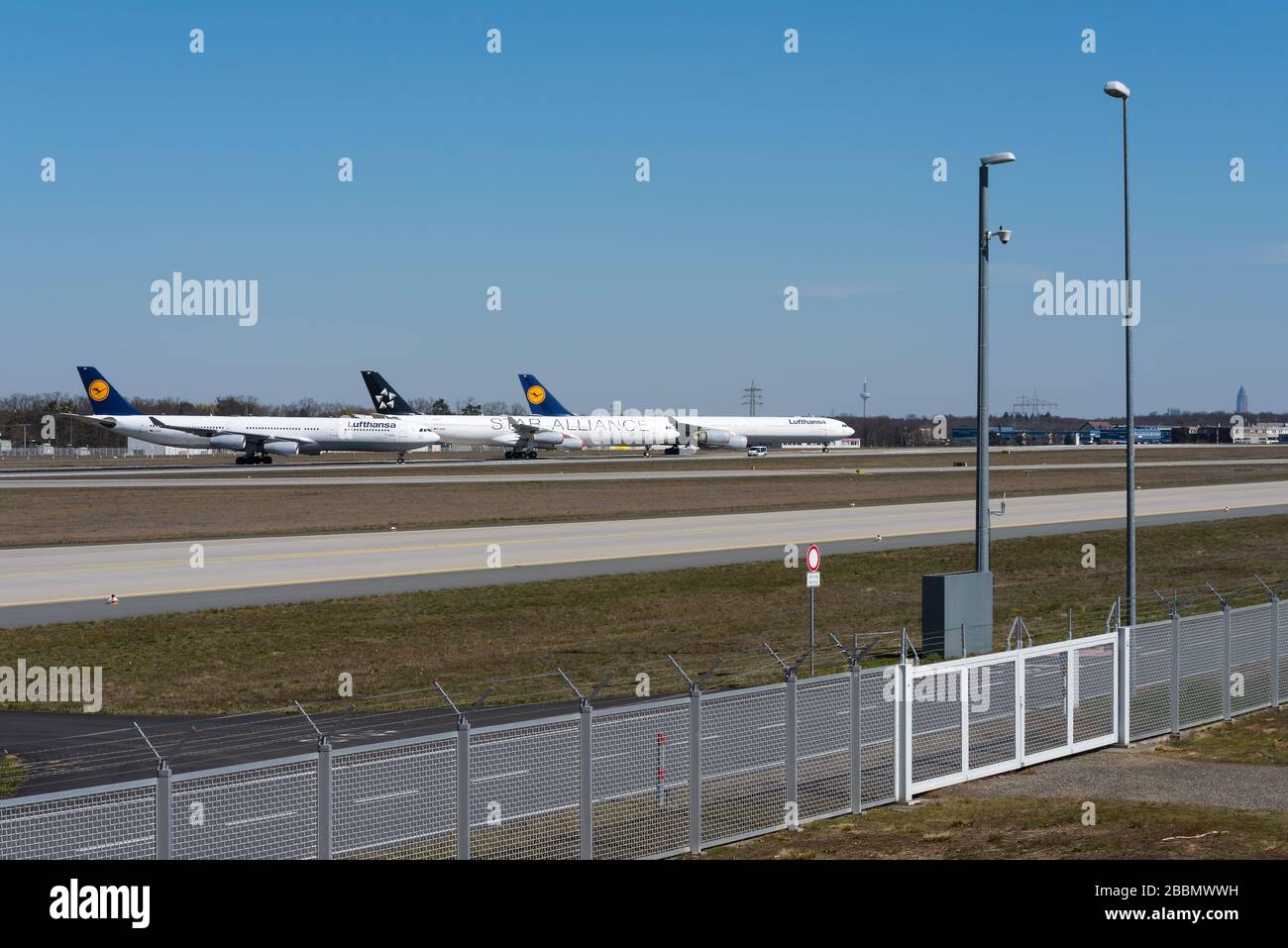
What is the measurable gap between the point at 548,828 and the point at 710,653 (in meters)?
15.4

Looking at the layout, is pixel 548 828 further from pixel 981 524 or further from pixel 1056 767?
pixel 981 524

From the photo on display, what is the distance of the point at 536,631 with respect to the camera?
3134cm

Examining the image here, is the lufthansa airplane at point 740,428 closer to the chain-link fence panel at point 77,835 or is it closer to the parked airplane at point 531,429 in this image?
the parked airplane at point 531,429

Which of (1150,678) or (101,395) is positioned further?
(101,395)

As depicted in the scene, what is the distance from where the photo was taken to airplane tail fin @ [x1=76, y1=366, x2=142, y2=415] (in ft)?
380

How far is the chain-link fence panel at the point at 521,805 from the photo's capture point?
1298cm

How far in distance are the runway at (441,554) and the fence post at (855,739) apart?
21.8 m

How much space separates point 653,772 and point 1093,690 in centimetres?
802

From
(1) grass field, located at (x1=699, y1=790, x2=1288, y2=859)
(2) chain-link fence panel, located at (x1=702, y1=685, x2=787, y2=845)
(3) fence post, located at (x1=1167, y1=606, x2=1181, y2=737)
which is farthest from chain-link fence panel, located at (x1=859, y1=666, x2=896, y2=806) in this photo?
(3) fence post, located at (x1=1167, y1=606, x2=1181, y2=737)

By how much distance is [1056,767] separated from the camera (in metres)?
18.3

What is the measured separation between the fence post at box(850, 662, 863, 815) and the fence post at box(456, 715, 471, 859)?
513cm

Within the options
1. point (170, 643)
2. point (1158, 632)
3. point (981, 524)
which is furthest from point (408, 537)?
point (1158, 632)

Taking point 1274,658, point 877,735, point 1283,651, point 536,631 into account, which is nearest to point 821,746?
point 877,735

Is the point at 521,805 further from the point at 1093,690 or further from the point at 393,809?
the point at 1093,690
